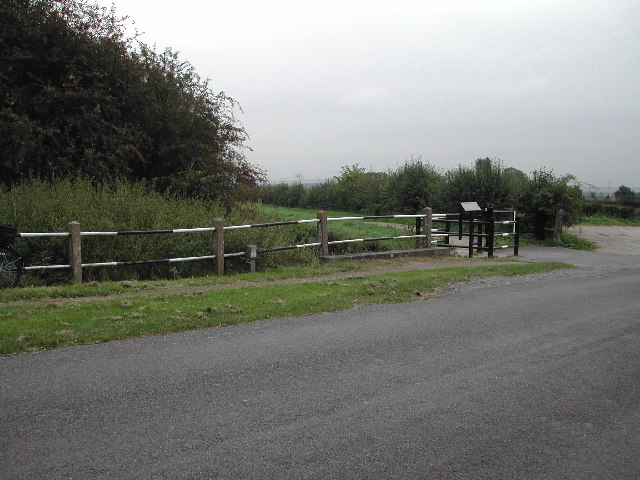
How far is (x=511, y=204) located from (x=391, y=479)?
2240 centimetres

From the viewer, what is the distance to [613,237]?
23891 mm

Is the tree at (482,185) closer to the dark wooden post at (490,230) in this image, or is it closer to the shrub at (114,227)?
the dark wooden post at (490,230)

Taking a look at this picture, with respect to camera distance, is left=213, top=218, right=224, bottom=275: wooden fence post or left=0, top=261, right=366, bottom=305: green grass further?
left=213, top=218, right=224, bottom=275: wooden fence post

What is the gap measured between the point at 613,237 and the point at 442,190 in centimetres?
771

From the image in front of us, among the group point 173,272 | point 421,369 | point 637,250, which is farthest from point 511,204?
point 421,369

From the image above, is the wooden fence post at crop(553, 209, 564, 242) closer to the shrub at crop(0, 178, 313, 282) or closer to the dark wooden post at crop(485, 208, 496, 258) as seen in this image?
the dark wooden post at crop(485, 208, 496, 258)

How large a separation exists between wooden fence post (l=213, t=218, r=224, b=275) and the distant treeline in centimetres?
1195

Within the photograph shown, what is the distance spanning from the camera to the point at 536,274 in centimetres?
1417

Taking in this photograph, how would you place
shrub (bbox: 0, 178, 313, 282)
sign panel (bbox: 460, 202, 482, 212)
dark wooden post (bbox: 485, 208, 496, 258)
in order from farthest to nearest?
sign panel (bbox: 460, 202, 482, 212) → dark wooden post (bbox: 485, 208, 496, 258) → shrub (bbox: 0, 178, 313, 282)

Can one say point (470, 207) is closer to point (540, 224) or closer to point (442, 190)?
point (540, 224)

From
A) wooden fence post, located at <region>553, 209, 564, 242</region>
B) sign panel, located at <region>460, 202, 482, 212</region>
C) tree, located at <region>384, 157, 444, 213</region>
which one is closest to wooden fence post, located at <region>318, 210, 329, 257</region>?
sign panel, located at <region>460, 202, 482, 212</region>

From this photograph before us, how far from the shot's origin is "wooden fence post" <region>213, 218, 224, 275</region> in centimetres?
1327

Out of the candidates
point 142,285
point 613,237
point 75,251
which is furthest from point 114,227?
point 613,237

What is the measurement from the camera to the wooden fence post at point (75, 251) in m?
11.4
